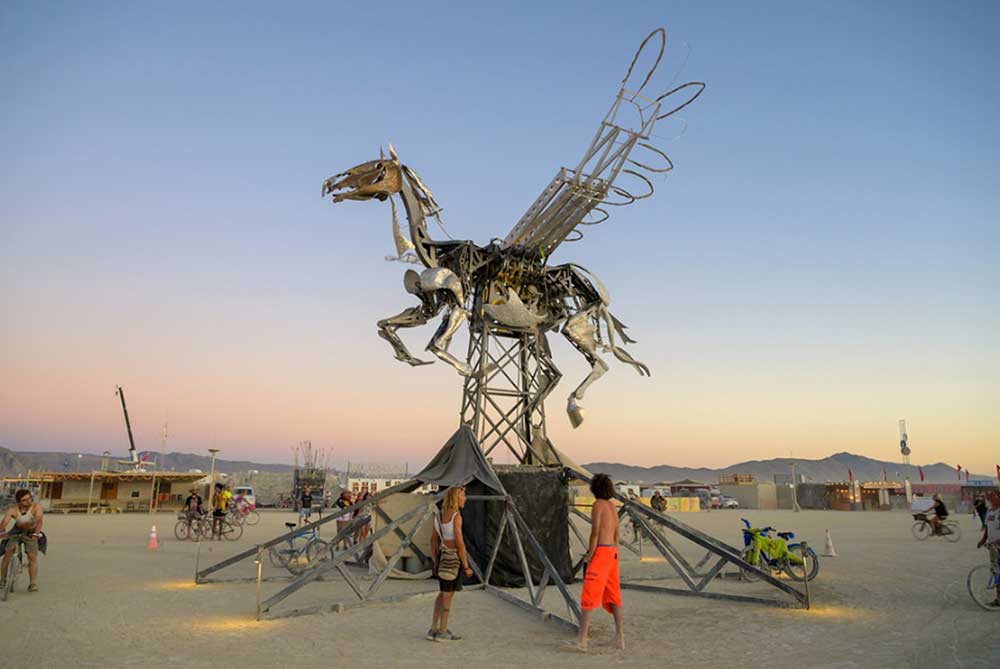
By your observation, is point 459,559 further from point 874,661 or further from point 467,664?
point 874,661

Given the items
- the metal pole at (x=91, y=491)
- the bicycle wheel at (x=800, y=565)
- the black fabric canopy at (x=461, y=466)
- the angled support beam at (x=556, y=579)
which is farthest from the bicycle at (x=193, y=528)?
the metal pole at (x=91, y=491)

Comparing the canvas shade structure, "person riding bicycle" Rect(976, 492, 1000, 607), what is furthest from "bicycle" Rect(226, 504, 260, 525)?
"person riding bicycle" Rect(976, 492, 1000, 607)

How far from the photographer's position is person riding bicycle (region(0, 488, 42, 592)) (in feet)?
32.4

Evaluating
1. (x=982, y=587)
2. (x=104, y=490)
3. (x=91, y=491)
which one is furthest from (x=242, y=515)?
(x=982, y=587)

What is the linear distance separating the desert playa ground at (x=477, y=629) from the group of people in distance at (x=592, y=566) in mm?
263

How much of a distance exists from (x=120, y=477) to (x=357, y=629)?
4282 cm

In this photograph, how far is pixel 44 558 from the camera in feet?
49.1

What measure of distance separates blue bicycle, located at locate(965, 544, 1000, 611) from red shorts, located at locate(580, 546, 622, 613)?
590cm

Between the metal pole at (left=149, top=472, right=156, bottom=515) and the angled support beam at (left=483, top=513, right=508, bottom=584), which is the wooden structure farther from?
the angled support beam at (left=483, top=513, right=508, bottom=584)

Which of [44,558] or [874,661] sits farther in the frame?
[44,558]

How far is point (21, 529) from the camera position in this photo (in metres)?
9.98

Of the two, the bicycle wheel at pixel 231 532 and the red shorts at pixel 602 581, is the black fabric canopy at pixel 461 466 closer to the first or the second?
the red shorts at pixel 602 581

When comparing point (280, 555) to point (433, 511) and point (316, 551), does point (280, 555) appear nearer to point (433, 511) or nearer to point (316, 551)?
point (316, 551)

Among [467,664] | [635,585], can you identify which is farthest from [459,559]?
[635,585]
